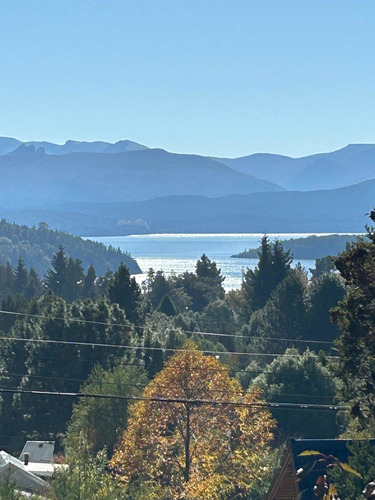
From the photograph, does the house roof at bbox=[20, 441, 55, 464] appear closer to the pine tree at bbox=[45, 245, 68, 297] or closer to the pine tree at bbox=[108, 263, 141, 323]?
the pine tree at bbox=[108, 263, 141, 323]

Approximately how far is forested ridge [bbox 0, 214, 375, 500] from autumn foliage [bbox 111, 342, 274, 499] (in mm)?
63

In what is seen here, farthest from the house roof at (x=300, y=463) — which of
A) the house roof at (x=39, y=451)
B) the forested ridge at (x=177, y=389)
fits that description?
the house roof at (x=39, y=451)

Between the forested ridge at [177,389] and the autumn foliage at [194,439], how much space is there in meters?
0.06

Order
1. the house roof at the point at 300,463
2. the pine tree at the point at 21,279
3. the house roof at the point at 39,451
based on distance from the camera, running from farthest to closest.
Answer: the pine tree at the point at 21,279 → the house roof at the point at 39,451 → the house roof at the point at 300,463

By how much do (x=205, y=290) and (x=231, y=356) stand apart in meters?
68.0

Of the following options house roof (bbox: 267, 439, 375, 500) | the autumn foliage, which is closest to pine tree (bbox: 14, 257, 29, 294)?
the autumn foliage

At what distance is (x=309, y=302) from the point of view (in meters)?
94.6

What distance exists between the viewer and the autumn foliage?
4453 cm

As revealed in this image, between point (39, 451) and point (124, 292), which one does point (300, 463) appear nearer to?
point (39, 451)

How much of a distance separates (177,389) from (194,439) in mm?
4134

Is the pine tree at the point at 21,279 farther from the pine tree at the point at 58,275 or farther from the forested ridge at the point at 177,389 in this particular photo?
the forested ridge at the point at 177,389

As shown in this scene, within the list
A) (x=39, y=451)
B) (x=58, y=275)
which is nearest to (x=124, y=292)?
(x=39, y=451)

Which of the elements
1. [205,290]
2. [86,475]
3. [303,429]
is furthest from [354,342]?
[205,290]

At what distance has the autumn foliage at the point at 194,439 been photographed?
44.5 metres
